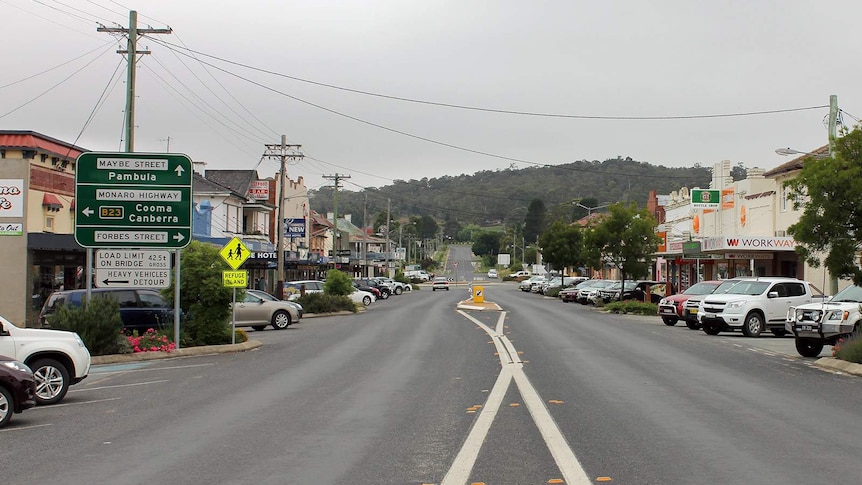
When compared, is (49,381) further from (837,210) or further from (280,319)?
Answer: (280,319)

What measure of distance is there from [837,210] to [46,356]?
53.3 ft

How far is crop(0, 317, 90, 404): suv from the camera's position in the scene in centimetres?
1344

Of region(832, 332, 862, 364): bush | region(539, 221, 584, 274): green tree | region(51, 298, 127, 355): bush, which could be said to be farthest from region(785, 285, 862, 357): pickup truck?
region(539, 221, 584, 274): green tree

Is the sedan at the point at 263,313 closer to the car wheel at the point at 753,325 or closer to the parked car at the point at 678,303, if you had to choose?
the parked car at the point at 678,303

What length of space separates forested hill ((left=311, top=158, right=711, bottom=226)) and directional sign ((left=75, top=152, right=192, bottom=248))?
9347 cm

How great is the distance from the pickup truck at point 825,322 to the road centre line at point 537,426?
7.58 meters

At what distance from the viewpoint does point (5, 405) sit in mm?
11227

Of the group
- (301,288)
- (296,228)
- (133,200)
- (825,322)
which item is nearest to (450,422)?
(825,322)

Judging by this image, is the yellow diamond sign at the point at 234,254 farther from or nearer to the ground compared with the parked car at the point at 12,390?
farther from the ground

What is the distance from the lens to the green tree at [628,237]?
48531 mm

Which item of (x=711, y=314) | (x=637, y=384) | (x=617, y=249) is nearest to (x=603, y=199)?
(x=617, y=249)

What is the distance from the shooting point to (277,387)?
14.8 meters

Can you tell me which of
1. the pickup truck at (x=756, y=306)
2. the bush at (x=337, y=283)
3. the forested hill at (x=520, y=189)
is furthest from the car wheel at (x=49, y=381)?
the forested hill at (x=520, y=189)

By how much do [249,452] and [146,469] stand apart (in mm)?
1128
